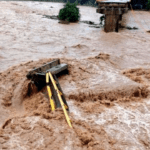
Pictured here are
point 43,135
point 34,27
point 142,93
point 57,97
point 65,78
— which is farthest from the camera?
point 34,27

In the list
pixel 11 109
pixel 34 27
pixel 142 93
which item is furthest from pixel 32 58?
pixel 34 27

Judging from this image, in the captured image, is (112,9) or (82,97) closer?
(82,97)

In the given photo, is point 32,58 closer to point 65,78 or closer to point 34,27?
point 65,78

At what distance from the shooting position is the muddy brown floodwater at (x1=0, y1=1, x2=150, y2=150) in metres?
2.41

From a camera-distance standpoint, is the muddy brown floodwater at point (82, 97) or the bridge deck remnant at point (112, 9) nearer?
the muddy brown floodwater at point (82, 97)

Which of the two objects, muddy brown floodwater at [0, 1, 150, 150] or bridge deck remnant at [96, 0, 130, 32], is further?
bridge deck remnant at [96, 0, 130, 32]

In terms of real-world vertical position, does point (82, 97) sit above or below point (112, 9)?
below

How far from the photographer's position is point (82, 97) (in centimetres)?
353

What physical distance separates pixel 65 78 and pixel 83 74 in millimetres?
503

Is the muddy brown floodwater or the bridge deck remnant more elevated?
the bridge deck remnant

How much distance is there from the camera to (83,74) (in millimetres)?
4453

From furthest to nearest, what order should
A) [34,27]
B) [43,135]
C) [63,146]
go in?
[34,27]
[43,135]
[63,146]

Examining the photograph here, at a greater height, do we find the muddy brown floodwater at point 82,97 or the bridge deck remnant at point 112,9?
the bridge deck remnant at point 112,9

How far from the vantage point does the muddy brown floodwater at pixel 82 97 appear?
7.90ft
